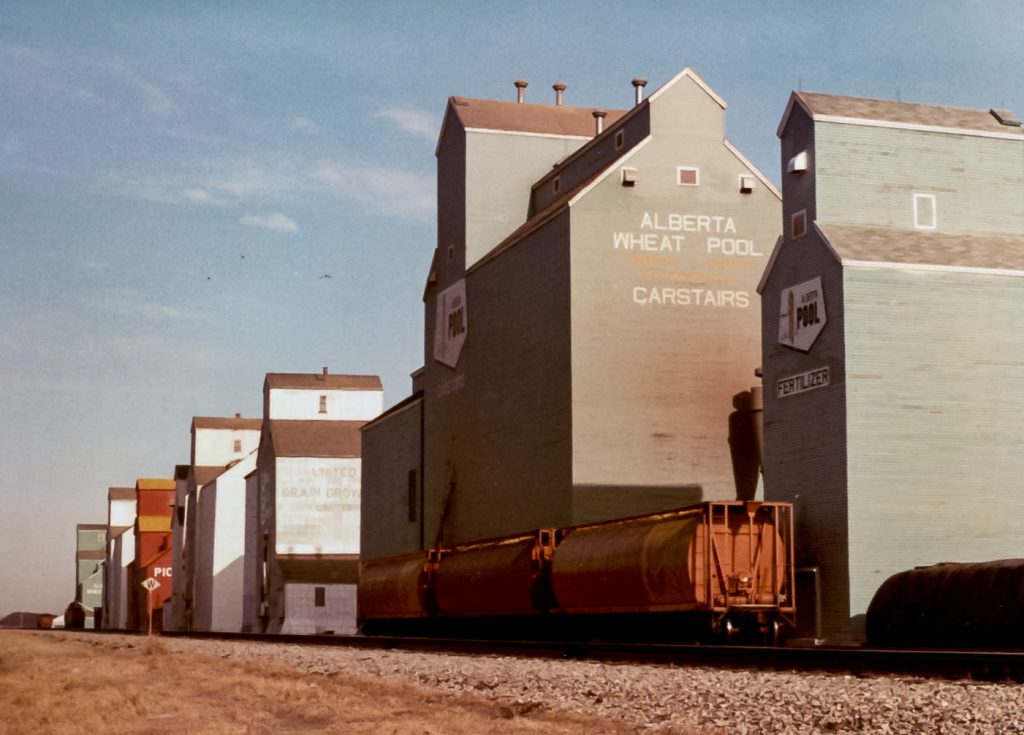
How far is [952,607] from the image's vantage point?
2464cm

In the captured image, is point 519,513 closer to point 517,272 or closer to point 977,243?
point 517,272

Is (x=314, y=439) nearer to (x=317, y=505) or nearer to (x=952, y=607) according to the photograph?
(x=317, y=505)

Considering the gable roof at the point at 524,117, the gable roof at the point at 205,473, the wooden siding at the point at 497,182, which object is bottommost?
the gable roof at the point at 205,473

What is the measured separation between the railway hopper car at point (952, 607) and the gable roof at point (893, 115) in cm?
1173

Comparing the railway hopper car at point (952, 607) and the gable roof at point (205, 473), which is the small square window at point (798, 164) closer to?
the railway hopper car at point (952, 607)

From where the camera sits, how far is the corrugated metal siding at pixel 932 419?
30.9 metres

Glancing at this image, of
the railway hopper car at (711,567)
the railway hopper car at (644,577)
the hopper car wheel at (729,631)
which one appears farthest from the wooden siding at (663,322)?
the hopper car wheel at (729,631)

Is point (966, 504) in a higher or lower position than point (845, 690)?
higher

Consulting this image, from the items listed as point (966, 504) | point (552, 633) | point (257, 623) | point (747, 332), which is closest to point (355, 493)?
point (257, 623)

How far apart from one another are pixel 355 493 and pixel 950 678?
65375mm

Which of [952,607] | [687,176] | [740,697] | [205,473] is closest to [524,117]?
[687,176]

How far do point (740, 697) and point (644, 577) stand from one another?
13.7 m

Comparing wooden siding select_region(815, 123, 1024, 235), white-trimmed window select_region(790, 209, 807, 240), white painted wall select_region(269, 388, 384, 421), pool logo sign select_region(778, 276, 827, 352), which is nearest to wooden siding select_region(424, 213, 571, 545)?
pool logo sign select_region(778, 276, 827, 352)

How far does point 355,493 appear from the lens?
7925 centimetres
